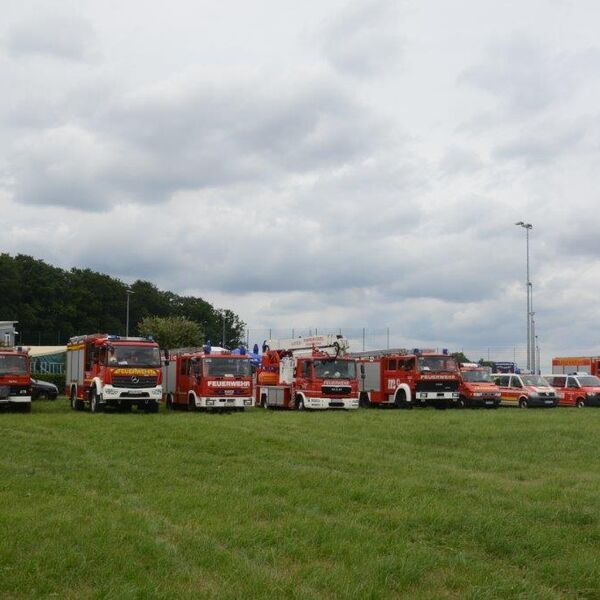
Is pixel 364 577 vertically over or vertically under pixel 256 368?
under

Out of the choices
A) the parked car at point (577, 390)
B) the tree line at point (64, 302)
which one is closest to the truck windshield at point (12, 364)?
the parked car at point (577, 390)

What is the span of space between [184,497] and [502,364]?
5955 centimetres

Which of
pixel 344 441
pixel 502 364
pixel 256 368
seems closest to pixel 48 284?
pixel 502 364

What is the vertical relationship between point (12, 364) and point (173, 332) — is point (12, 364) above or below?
below

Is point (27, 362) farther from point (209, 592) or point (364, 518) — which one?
point (209, 592)

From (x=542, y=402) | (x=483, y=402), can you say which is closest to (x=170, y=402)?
(x=483, y=402)

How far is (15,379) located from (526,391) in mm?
21450

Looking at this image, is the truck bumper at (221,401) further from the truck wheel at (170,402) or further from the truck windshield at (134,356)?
the truck wheel at (170,402)

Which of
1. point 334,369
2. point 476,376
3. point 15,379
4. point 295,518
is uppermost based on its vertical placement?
point 334,369

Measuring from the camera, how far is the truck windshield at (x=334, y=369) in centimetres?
3269

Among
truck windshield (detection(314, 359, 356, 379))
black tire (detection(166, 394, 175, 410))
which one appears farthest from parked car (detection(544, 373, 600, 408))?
black tire (detection(166, 394, 175, 410))

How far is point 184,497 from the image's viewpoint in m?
11.1

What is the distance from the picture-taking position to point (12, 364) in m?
29.6

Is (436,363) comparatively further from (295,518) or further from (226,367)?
(295,518)
